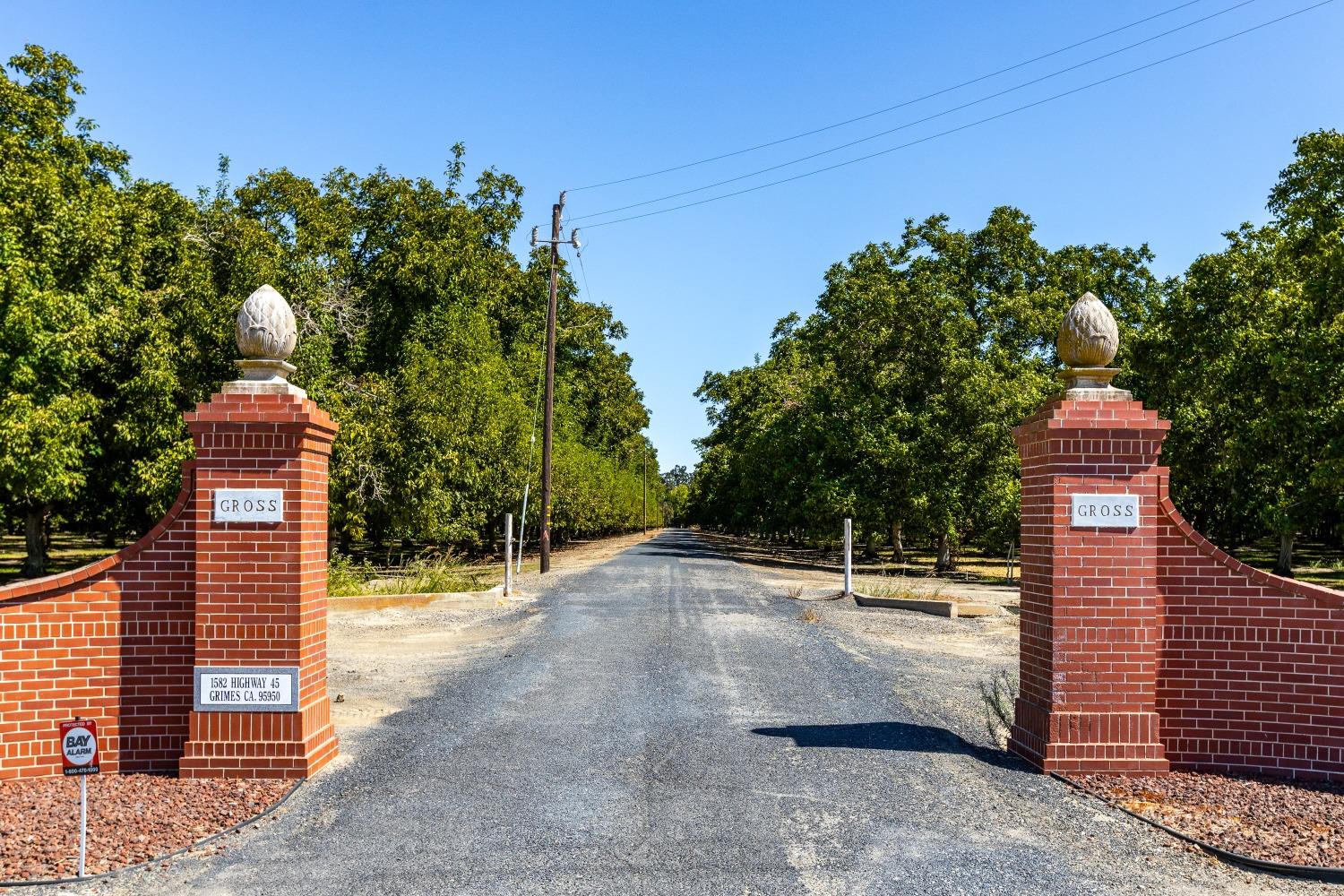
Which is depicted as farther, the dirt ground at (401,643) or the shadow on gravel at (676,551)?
the shadow on gravel at (676,551)

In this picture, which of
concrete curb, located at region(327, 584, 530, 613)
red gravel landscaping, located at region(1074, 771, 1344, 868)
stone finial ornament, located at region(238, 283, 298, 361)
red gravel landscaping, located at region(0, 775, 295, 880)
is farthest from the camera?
concrete curb, located at region(327, 584, 530, 613)

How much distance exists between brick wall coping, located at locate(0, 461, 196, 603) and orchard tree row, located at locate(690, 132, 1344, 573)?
76.9 feet

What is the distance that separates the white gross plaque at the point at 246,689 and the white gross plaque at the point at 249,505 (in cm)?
107

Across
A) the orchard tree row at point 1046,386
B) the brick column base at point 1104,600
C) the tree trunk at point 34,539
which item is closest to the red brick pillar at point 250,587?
the brick column base at point 1104,600

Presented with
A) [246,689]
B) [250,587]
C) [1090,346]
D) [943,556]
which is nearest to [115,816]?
[246,689]

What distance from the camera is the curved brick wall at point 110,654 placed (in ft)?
21.3

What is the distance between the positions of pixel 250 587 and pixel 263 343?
177 cm

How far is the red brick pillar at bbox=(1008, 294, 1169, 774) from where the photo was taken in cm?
693

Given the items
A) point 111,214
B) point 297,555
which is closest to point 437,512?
point 111,214

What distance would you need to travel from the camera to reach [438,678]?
1085 centimetres

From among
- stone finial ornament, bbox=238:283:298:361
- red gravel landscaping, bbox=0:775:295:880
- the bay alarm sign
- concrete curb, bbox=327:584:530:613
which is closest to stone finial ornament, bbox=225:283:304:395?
stone finial ornament, bbox=238:283:298:361

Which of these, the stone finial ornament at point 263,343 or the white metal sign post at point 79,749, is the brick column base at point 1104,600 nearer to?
the stone finial ornament at point 263,343

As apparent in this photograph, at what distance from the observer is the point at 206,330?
807 inches

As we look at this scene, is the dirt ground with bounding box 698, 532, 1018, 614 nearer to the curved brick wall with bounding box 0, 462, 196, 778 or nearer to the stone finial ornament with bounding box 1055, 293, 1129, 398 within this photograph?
the stone finial ornament with bounding box 1055, 293, 1129, 398
